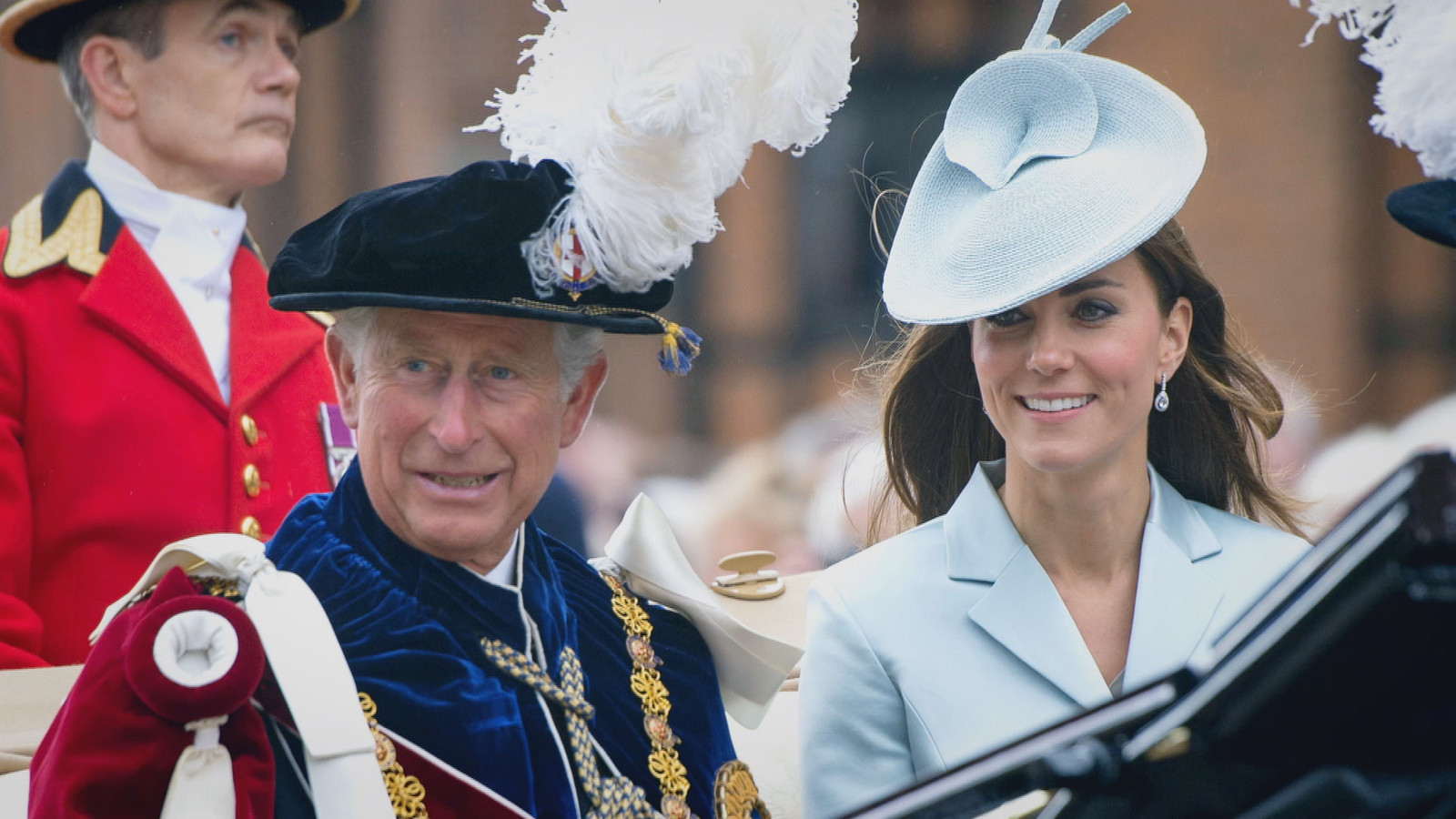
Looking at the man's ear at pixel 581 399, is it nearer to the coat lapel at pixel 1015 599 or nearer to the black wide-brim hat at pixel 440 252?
the black wide-brim hat at pixel 440 252

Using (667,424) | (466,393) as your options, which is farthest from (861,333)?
(466,393)

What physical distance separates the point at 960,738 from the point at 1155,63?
12.5ft

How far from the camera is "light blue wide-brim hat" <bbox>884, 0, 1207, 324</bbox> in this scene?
239cm

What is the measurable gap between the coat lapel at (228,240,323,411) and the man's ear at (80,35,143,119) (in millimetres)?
332

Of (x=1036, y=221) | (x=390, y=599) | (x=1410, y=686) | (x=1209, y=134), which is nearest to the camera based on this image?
(x=1410, y=686)

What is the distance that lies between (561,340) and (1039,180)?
79cm

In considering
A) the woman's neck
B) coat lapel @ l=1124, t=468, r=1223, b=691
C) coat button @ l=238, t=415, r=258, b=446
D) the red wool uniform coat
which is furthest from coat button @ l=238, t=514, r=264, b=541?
→ coat lapel @ l=1124, t=468, r=1223, b=691

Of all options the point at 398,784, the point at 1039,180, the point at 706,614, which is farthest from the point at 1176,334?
the point at 398,784

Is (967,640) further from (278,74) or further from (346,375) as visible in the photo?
(278,74)

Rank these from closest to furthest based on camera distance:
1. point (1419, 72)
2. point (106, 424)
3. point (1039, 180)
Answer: point (1419, 72), point (1039, 180), point (106, 424)

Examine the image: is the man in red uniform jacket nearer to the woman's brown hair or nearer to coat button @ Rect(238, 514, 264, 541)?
coat button @ Rect(238, 514, 264, 541)

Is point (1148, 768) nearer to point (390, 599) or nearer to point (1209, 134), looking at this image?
point (390, 599)

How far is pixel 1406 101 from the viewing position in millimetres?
2162

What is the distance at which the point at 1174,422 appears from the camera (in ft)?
9.31
